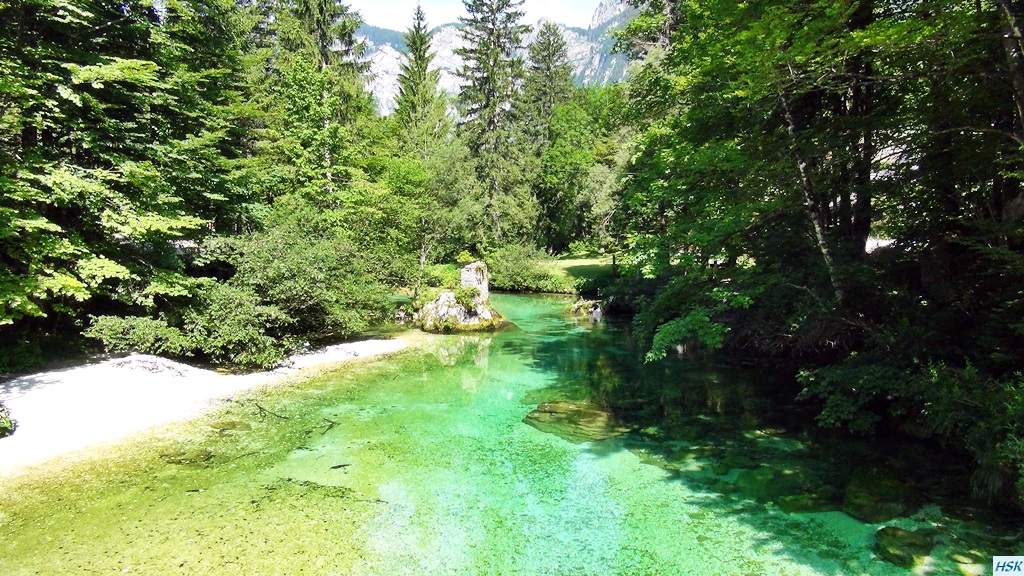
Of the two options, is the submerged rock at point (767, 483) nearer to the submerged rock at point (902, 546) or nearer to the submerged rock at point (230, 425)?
the submerged rock at point (902, 546)

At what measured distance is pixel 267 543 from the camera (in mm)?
4621

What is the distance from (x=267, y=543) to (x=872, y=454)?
776 centimetres

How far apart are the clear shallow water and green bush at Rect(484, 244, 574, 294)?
19.2 metres

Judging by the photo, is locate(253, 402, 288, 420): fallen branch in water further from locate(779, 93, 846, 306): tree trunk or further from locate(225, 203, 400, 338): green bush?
locate(779, 93, 846, 306): tree trunk

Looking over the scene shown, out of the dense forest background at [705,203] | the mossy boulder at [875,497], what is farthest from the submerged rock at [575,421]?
the mossy boulder at [875,497]

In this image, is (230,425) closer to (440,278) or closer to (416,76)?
(440,278)

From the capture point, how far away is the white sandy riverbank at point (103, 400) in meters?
6.57

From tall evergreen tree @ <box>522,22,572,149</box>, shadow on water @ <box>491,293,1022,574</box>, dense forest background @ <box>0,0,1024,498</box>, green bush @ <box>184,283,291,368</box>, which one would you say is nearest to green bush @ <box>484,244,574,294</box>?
dense forest background @ <box>0,0,1024,498</box>

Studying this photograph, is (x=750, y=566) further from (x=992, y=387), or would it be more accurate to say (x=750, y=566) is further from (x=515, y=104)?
(x=515, y=104)

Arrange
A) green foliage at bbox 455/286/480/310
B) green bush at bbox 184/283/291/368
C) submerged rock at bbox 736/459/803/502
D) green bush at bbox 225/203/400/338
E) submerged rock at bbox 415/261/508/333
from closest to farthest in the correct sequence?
submerged rock at bbox 736/459/803/502 < green bush at bbox 184/283/291/368 < green bush at bbox 225/203/400/338 < submerged rock at bbox 415/261/508/333 < green foliage at bbox 455/286/480/310

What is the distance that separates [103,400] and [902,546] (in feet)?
37.2

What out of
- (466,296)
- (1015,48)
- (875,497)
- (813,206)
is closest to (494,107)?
(466,296)

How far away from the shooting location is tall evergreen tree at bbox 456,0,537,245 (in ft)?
102

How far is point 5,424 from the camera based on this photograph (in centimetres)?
648
